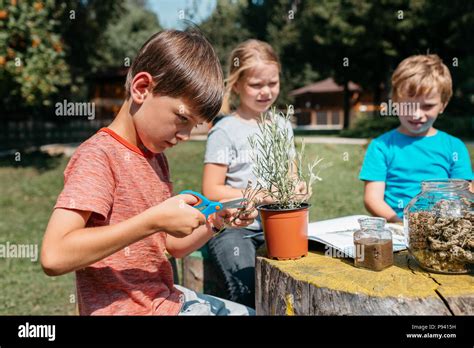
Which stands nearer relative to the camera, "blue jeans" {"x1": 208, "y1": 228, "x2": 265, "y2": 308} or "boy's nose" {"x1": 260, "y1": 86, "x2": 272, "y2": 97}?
"blue jeans" {"x1": 208, "y1": 228, "x2": 265, "y2": 308}

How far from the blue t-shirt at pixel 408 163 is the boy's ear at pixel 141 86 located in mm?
1856

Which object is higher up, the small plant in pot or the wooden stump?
the small plant in pot

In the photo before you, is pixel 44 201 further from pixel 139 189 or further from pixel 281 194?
pixel 281 194

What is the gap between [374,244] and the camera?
6.37 ft

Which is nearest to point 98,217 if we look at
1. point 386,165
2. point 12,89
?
point 386,165

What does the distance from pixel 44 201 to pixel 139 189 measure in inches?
339

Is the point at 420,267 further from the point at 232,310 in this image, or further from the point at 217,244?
the point at 217,244

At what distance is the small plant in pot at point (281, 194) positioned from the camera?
6.49ft

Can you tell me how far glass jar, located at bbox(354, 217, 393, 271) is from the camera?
193 centimetres

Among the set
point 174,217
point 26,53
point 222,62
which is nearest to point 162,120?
point 174,217

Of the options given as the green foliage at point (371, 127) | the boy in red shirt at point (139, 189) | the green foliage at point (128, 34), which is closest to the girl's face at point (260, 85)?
the boy in red shirt at point (139, 189)

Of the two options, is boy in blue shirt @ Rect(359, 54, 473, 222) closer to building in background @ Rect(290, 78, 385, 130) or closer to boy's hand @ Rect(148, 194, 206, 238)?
boy's hand @ Rect(148, 194, 206, 238)

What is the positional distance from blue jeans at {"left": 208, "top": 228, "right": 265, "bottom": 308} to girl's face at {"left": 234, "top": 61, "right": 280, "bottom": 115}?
3.02ft

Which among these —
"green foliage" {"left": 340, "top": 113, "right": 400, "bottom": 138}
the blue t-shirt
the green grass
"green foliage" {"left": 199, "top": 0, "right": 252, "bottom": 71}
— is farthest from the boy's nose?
"green foliage" {"left": 199, "top": 0, "right": 252, "bottom": 71}
